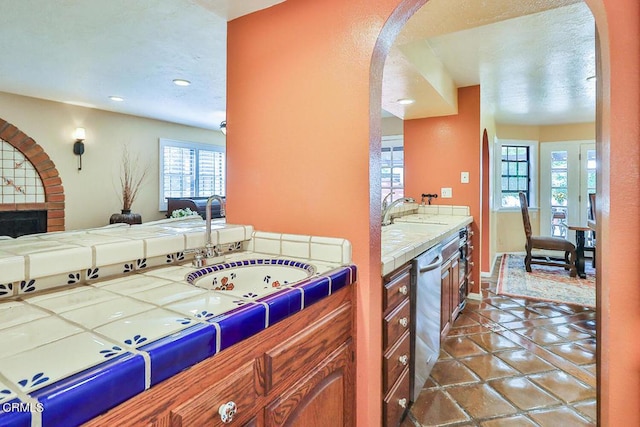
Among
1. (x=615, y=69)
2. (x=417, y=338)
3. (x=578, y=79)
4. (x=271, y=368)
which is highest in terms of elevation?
(x=578, y=79)

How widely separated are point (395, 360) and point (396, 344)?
0.07 m

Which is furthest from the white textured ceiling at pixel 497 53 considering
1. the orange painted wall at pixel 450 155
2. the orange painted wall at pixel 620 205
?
the orange painted wall at pixel 620 205

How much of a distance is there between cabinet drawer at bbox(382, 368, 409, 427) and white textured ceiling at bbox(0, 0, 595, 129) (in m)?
1.83

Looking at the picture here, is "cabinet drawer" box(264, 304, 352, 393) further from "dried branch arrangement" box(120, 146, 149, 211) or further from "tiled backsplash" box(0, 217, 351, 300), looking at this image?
"dried branch arrangement" box(120, 146, 149, 211)

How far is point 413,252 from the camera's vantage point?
1.70m

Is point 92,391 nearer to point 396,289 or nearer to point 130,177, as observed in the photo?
point 396,289

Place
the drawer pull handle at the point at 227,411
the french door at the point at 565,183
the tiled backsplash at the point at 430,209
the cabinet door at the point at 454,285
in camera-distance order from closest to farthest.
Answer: the drawer pull handle at the point at 227,411
the cabinet door at the point at 454,285
the tiled backsplash at the point at 430,209
the french door at the point at 565,183

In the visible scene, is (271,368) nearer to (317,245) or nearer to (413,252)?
(317,245)

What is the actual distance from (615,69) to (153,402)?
4.62ft

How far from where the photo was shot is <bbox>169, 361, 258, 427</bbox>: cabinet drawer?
635 mm

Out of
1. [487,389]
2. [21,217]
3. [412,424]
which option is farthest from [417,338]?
[21,217]

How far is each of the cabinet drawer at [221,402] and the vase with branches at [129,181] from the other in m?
5.04

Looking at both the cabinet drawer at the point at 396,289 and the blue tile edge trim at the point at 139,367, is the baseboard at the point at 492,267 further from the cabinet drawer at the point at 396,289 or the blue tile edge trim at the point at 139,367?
the blue tile edge trim at the point at 139,367

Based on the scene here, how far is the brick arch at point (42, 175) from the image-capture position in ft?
13.8
